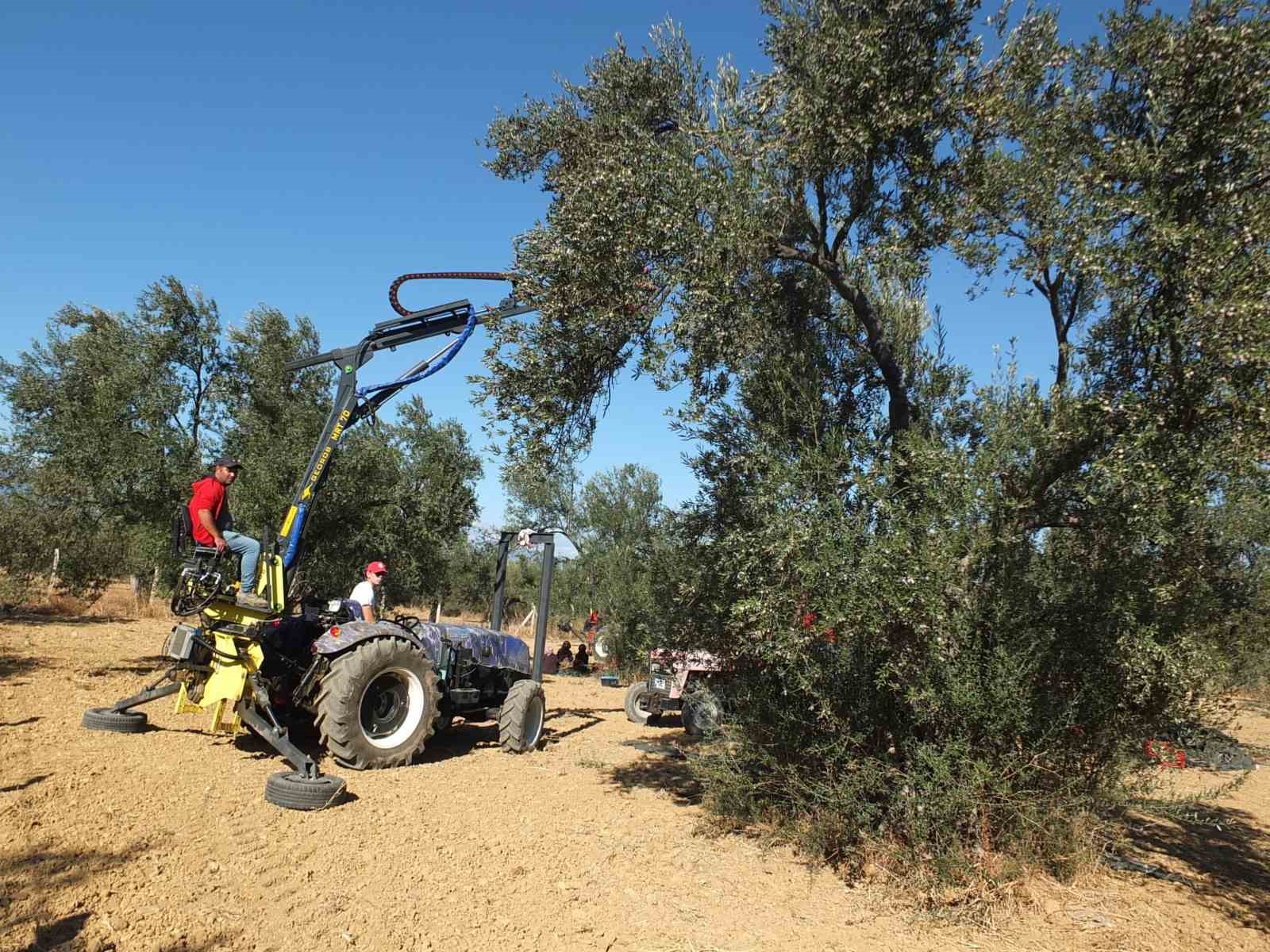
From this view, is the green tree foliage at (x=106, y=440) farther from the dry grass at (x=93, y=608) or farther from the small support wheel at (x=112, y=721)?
the small support wheel at (x=112, y=721)

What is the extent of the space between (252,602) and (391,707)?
177 cm

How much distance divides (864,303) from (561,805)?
16.8 feet

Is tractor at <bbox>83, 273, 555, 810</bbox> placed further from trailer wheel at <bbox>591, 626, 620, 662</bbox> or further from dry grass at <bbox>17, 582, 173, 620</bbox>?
dry grass at <bbox>17, 582, 173, 620</bbox>

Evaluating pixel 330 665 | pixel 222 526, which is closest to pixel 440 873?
pixel 330 665

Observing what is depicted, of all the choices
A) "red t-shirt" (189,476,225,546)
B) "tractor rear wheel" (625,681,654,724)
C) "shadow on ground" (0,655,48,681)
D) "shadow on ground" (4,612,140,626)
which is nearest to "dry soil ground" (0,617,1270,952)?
"red t-shirt" (189,476,225,546)

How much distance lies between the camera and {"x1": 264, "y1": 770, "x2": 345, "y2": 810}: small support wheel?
5.48 meters

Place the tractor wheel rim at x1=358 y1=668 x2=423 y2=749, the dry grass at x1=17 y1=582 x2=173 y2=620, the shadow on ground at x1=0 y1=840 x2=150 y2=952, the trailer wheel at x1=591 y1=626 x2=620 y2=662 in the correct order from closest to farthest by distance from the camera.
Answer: the shadow on ground at x1=0 y1=840 x2=150 y2=952, the tractor wheel rim at x1=358 y1=668 x2=423 y2=749, the dry grass at x1=17 y1=582 x2=173 y2=620, the trailer wheel at x1=591 y1=626 x2=620 y2=662

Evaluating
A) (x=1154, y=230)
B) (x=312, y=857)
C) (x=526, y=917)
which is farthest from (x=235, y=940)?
(x=1154, y=230)

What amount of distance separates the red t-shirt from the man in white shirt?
1.71 m

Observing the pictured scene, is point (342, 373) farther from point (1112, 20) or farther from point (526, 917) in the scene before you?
point (1112, 20)

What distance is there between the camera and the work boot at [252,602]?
639cm

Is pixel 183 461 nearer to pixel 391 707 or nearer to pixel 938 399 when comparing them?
pixel 391 707

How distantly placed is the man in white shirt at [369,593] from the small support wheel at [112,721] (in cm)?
211

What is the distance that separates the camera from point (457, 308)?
877 cm
